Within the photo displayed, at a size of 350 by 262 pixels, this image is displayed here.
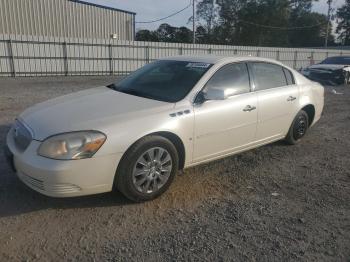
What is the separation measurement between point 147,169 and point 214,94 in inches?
46.9

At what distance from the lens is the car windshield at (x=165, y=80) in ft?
13.4

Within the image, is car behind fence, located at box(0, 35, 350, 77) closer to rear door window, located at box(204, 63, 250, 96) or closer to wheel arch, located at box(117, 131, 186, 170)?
rear door window, located at box(204, 63, 250, 96)

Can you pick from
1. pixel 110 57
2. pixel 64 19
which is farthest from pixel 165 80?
pixel 64 19

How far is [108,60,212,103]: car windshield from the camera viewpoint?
409cm

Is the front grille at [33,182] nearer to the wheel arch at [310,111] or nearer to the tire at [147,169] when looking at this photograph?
the tire at [147,169]

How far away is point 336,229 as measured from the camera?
325 centimetres

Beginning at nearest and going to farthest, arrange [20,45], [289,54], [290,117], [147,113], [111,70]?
[147,113], [290,117], [20,45], [111,70], [289,54]

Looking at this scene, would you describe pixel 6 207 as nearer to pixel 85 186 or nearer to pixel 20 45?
pixel 85 186

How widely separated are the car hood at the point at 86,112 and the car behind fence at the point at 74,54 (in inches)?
583

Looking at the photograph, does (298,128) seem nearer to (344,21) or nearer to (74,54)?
(74,54)

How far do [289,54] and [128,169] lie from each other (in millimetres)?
28779

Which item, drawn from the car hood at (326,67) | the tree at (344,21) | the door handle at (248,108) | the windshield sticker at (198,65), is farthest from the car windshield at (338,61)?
the tree at (344,21)

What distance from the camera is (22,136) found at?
136 inches

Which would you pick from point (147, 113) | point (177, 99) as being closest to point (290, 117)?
point (177, 99)
